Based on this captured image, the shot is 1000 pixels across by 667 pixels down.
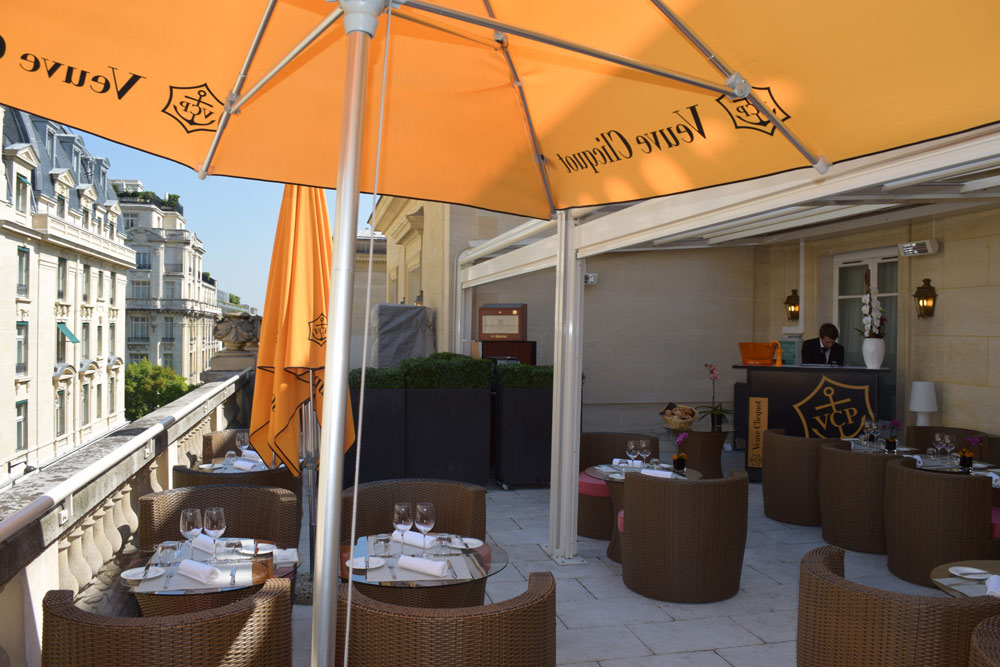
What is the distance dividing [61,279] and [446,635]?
82.4 m

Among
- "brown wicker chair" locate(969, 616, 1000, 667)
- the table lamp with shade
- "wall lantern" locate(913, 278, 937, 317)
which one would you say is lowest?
"brown wicker chair" locate(969, 616, 1000, 667)

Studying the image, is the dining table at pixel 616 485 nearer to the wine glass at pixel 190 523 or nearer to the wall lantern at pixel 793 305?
the wine glass at pixel 190 523

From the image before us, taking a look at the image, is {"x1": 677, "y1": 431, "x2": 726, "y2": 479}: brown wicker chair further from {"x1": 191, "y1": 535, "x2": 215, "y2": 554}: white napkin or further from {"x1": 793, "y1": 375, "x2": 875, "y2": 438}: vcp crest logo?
{"x1": 191, "y1": 535, "x2": 215, "y2": 554}: white napkin

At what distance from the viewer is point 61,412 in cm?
7144

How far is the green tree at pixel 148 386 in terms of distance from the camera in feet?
311

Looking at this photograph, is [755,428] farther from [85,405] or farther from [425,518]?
[85,405]

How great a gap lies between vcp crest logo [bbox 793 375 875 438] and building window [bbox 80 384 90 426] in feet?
271

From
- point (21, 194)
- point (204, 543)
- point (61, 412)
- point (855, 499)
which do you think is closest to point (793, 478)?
point (855, 499)

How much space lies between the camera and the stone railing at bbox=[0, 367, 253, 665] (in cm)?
253

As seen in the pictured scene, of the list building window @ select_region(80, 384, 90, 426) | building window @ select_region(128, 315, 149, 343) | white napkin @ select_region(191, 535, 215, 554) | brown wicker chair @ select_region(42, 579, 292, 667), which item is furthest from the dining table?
building window @ select_region(128, 315, 149, 343)

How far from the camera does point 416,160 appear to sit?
3.07 meters

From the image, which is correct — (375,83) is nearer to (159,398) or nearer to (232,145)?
(232,145)

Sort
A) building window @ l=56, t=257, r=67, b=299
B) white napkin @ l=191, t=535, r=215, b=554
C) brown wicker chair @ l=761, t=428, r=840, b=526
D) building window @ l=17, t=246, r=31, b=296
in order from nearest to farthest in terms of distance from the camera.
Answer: white napkin @ l=191, t=535, r=215, b=554 → brown wicker chair @ l=761, t=428, r=840, b=526 → building window @ l=17, t=246, r=31, b=296 → building window @ l=56, t=257, r=67, b=299

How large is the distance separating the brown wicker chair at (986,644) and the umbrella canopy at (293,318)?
3.09 metres
